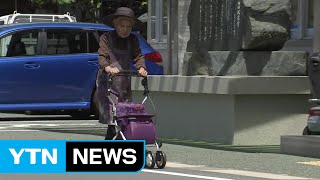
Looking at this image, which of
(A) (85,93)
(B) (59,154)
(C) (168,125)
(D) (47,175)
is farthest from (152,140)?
(A) (85,93)

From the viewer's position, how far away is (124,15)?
10.7 m

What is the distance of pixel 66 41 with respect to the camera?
18141 millimetres

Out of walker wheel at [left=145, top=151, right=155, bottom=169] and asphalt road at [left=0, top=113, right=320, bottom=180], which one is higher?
walker wheel at [left=145, top=151, right=155, bottom=169]

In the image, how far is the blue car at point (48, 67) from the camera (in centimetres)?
1736

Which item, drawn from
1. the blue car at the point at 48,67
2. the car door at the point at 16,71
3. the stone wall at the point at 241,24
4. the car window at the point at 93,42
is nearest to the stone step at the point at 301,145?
the stone wall at the point at 241,24

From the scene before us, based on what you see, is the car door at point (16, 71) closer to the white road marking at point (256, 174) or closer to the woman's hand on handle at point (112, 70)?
the woman's hand on handle at point (112, 70)

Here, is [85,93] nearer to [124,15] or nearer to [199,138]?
[199,138]

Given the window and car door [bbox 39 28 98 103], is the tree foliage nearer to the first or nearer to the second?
the window

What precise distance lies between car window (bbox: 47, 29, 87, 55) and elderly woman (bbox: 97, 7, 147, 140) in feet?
22.5

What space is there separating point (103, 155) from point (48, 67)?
9.19m

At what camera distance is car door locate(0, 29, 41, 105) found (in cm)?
1728

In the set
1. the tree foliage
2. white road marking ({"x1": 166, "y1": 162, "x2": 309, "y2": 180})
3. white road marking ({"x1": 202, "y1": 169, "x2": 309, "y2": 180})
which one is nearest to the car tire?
white road marking ({"x1": 166, "y1": 162, "x2": 309, "y2": 180})

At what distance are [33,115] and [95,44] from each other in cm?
368

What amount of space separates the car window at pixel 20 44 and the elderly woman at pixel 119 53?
22.0 ft
